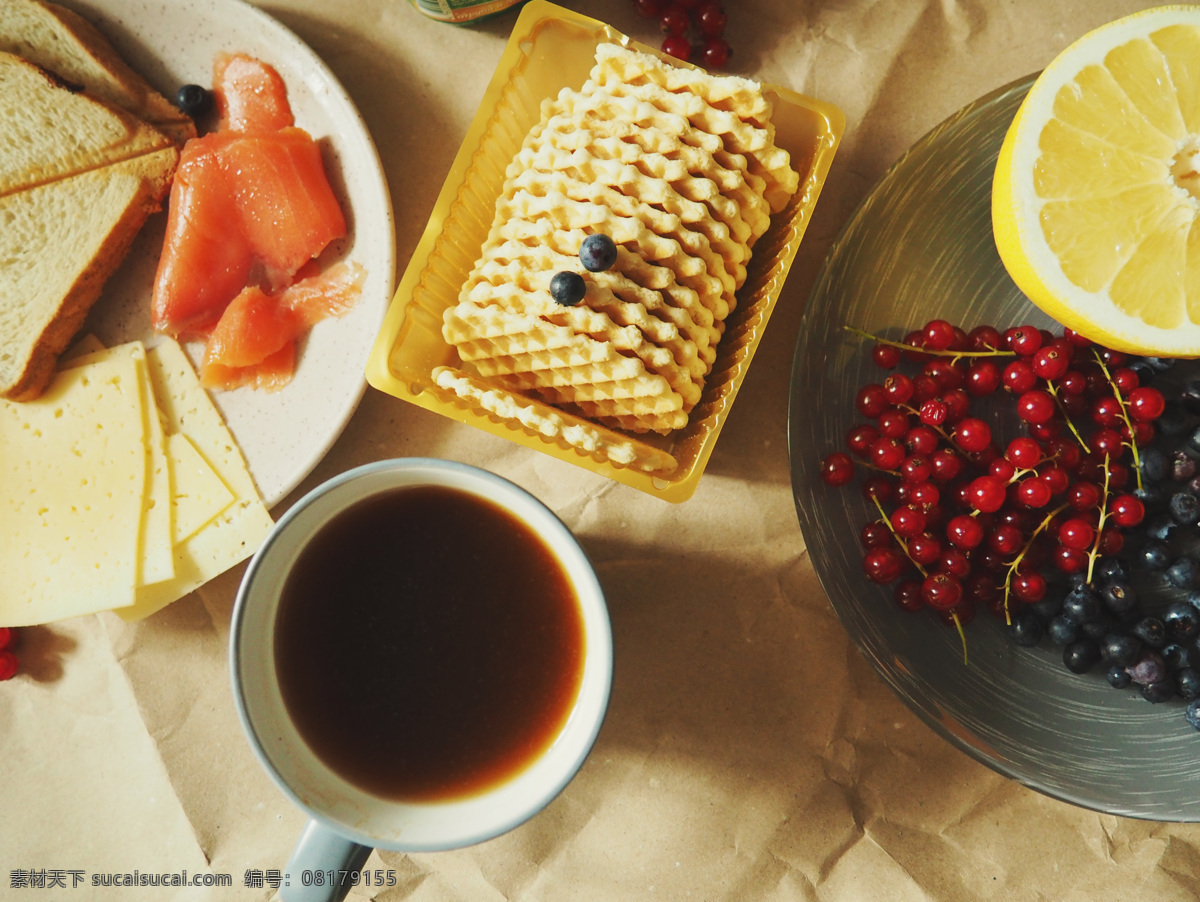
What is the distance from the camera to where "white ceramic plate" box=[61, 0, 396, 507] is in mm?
1177

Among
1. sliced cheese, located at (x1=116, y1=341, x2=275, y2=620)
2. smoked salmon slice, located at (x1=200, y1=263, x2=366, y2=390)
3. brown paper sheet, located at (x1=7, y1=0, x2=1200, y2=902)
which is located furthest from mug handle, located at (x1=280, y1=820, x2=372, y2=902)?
smoked salmon slice, located at (x1=200, y1=263, x2=366, y2=390)

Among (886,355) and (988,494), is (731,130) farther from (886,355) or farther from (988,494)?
(988,494)

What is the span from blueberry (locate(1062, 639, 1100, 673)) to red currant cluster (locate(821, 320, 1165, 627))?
9cm

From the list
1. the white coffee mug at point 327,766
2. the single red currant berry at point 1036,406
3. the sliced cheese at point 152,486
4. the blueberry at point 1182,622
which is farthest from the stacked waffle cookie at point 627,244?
the blueberry at point 1182,622

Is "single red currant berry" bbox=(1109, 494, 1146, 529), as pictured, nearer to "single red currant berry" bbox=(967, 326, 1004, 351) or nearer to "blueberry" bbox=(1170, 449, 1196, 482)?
"blueberry" bbox=(1170, 449, 1196, 482)

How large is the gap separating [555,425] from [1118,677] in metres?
0.89

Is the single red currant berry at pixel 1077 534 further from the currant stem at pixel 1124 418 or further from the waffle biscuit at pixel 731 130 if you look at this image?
the waffle biscuit at pixel 731 130

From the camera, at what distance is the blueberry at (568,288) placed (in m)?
0.87

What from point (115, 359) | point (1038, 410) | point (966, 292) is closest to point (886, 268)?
point (966, 292)

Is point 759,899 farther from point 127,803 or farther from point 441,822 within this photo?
point 127,803

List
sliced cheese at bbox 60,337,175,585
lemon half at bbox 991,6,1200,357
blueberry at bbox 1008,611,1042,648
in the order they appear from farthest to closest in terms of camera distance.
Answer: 1. sliced cheese at bbox 60,337,175,585
2. blueberry at bbox 1008,611,1042,648
3. lemon half at bbox 991,6,1200,357

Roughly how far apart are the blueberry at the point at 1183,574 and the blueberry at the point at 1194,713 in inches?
6.4

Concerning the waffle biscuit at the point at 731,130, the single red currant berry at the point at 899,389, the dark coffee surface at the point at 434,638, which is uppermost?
the waffle biscuit at the point at 731,130

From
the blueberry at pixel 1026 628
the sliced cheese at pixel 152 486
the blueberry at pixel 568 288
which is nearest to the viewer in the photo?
the blueberry at pixel 568 288
